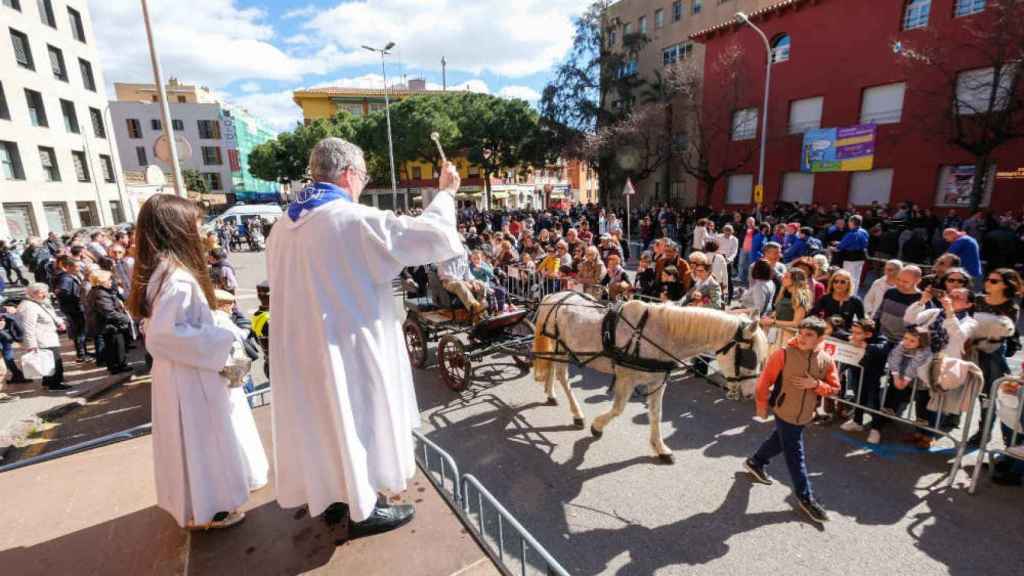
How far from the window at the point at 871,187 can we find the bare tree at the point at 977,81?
2.33 meters

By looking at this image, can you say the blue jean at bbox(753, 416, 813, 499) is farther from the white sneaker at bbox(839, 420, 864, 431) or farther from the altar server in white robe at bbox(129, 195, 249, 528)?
the altar server in white robe at bbox(129, 195, 249, 528)

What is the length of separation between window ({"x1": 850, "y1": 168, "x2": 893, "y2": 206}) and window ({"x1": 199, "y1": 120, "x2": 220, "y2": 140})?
190 ft

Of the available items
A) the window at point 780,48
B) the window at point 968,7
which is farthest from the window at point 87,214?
the window at point 968,7

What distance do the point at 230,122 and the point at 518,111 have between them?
36.1m

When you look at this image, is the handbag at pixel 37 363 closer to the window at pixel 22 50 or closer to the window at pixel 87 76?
the window at pixel 22 50

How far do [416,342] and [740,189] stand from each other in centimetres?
2193

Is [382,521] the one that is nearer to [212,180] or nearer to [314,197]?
[314,197]

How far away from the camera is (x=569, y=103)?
30500 mm

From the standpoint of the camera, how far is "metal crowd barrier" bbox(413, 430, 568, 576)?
7.18 feet

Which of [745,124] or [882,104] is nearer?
[882,104]

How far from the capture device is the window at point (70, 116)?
A: 25.0m

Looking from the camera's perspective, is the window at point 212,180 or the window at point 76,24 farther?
the window at point 212,180

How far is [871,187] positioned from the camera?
18797mm

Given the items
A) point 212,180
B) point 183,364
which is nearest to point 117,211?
point 212,180
